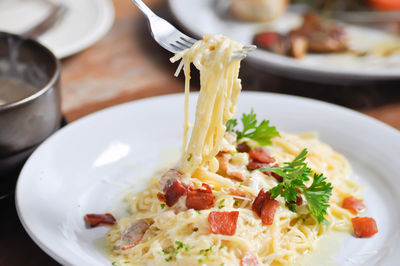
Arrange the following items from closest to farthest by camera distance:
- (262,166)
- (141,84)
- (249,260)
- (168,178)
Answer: (249,260), (168,178), (262,166), (141,84)

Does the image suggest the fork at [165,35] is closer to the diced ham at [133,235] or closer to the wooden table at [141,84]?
the diced ham at [133,235]

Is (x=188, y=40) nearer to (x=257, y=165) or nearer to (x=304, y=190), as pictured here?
(x=257, y=165)

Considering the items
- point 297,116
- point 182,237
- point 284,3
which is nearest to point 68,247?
point 182,237

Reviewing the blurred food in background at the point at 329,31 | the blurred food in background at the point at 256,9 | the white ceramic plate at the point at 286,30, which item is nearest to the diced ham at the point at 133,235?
the white ceramic plate at the point at 286,30

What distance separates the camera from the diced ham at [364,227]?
134 inches

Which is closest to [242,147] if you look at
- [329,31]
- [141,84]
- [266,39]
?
[141,84]

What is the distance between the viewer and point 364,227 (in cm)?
344

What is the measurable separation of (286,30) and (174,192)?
3.88 m

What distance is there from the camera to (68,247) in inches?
121

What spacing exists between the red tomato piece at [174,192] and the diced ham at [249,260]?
54cm

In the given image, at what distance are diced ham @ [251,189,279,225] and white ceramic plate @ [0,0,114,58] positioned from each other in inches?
118

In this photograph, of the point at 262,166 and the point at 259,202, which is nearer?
the point at 259,202

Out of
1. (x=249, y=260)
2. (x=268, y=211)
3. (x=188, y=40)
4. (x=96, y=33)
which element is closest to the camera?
(x=249, y=260)

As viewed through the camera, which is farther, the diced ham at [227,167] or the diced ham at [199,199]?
the diced ham at [227,167]
